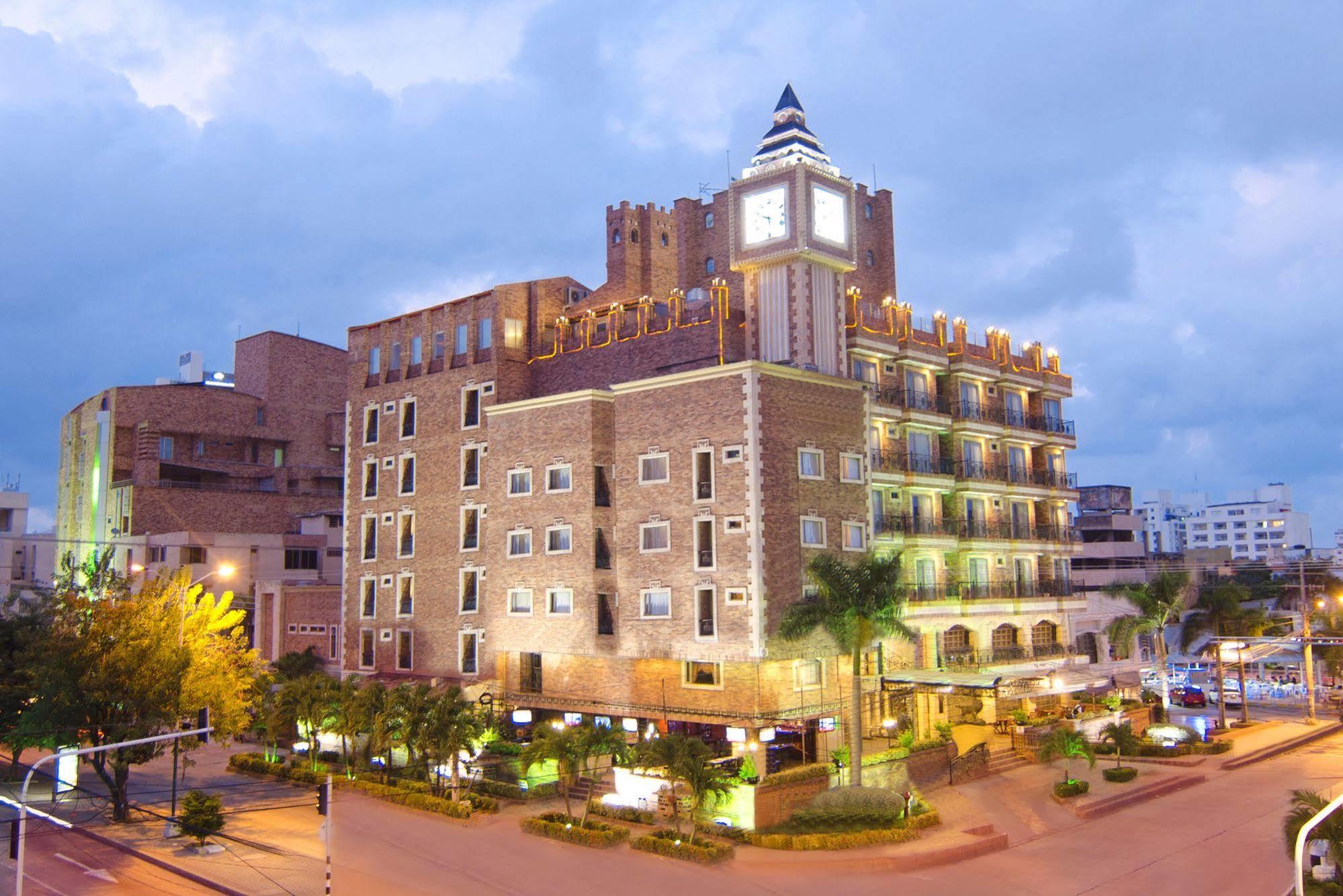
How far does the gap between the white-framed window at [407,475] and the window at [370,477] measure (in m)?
2.42

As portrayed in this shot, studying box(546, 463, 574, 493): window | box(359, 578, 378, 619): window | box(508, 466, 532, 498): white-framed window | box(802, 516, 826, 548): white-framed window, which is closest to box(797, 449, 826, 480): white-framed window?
box(802, 516, 826, 548): white-framed window

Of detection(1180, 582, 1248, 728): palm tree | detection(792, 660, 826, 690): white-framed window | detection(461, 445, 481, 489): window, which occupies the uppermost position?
detection(461, 445, 481, 489): window

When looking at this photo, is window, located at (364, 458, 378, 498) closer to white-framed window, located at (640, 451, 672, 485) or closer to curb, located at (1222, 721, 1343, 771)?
white-framed window, located at (640, 451, 672, 485)

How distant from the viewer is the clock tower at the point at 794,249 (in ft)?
162

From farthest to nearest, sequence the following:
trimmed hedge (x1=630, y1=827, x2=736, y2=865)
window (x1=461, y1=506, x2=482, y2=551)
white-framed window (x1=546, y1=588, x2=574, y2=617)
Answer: window (x1=461, y1=506, x2=482, y2=551), white-framed window (x1=546, y1=588, x2=574, y2=617), trimmed hedge (x1=630, y1=827, x2=736, y2=865)

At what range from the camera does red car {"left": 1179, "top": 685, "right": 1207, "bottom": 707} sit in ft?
224

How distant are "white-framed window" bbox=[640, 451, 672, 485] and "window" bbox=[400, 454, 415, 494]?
17.5 metres

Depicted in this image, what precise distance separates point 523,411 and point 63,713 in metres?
21.9

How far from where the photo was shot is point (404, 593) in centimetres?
5894

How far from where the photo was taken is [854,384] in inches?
1908

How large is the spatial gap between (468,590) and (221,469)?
44.7m

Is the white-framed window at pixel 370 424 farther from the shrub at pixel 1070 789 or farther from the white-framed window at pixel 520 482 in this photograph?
the shrub at pixel 1070 789

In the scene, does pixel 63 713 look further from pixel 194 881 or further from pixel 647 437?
pixel 647 437

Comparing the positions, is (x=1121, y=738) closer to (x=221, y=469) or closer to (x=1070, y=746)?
(x=1070, y=746)
